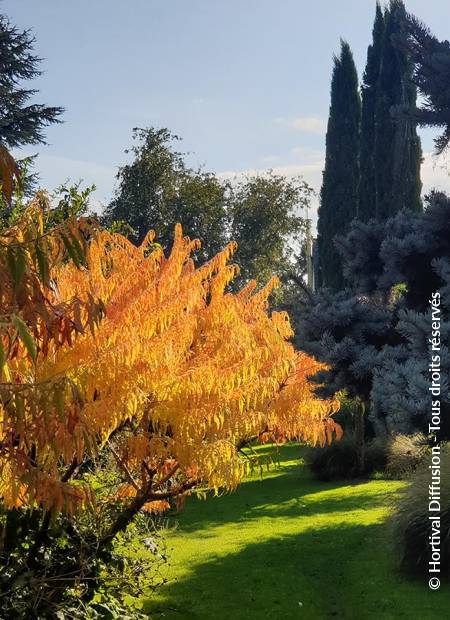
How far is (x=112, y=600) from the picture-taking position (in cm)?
859

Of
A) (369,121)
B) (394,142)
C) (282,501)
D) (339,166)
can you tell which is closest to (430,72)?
(282,501)

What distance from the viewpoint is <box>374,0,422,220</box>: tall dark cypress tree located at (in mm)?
27591

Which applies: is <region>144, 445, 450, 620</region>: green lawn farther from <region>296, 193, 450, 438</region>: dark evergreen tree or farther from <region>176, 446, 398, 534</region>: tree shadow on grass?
<region>296, 193, 450, 438</region>: dark evergreen tree

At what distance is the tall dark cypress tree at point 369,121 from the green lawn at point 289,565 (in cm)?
1533

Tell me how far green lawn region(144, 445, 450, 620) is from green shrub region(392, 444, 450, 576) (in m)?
0.28

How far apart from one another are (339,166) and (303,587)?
2623 centimetres

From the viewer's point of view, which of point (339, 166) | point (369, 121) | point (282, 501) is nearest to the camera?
point (282, 501)

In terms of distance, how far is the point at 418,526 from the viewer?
9.47 m

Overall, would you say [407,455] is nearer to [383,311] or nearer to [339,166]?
[383,311]

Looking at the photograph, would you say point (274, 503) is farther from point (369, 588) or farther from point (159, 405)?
point (159, 405)

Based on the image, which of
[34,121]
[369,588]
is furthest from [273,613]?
[34,121]

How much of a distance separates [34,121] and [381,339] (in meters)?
24.9

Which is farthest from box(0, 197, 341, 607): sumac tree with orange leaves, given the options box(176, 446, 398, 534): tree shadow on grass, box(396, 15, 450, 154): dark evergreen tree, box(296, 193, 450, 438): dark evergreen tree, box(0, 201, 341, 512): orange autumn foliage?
box(176, 446, 398, 534): tree shadow on grass

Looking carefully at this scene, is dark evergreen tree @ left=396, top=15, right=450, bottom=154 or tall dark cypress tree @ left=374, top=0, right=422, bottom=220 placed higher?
tall dark cypress tree @ left=374, top=0, right=422, bottom=220
